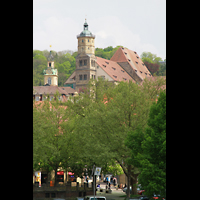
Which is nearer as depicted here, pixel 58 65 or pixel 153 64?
pixel 153 64

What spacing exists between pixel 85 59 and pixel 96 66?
185 inches

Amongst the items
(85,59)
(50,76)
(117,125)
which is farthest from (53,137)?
(50,76)

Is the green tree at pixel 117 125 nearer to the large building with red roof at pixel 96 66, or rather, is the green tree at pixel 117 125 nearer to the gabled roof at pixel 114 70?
the gabled roof at pixel 114 70

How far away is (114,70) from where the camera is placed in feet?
415

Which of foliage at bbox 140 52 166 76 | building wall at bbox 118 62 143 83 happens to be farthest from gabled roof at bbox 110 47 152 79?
foliage at bbox 140 52 166 76

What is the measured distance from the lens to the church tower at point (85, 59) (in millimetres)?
127375

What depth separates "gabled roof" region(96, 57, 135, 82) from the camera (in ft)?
406

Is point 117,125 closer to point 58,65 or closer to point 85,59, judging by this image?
point 85,59

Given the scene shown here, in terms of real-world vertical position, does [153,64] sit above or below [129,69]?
above
